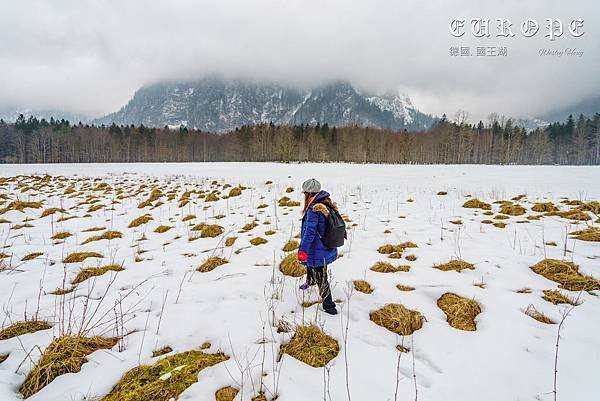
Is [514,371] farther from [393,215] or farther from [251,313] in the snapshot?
[393,215]

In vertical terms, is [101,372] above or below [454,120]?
below

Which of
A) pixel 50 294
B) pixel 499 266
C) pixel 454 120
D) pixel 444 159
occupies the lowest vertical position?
pixel 50 294

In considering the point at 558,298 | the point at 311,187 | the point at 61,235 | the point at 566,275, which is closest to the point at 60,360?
the point at 311,187

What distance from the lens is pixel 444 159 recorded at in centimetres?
7131

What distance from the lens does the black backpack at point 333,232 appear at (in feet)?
13.8

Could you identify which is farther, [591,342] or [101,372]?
[591,342]

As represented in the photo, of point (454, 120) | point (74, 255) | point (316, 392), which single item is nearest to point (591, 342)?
point (316, 392)

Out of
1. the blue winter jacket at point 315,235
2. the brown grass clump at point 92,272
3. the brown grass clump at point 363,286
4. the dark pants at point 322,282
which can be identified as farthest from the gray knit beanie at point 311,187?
the brown grass clump at point 92,272

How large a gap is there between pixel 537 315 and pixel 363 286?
7.99 feet

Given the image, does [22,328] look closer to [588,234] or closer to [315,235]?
[315,235]

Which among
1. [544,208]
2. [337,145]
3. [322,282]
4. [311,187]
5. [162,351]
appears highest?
[337,145]

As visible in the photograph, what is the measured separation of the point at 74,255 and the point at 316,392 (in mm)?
6584

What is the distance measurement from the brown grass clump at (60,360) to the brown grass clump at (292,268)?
9.86 feet

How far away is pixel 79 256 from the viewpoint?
A: 248 inches
